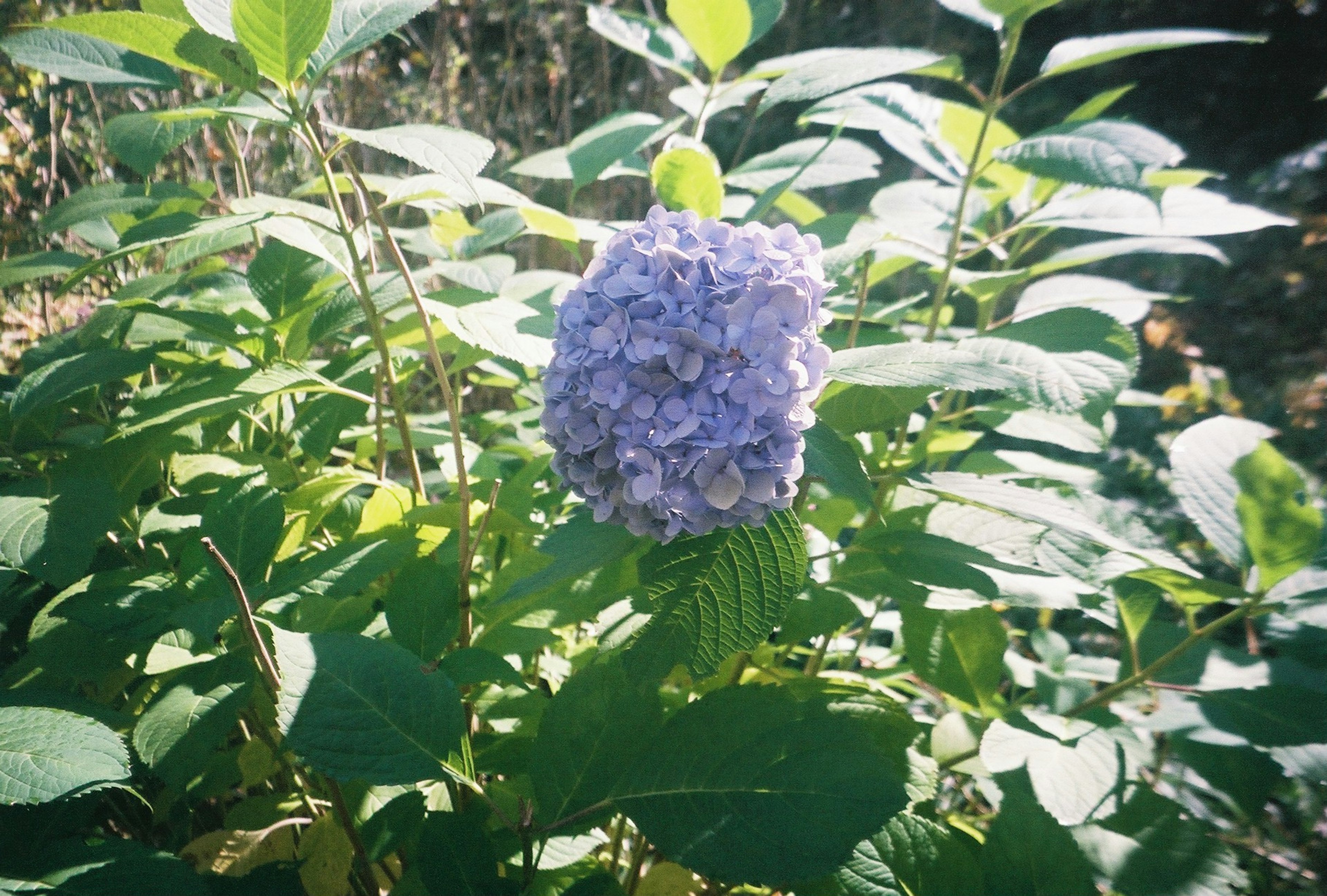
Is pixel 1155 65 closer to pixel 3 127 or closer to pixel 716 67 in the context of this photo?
pixel 716 67

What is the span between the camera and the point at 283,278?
132cm

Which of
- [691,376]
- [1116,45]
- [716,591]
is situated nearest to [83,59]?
[691,376]

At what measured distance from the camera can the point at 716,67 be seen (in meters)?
1.26

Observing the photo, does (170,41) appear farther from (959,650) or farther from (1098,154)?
(959,650)

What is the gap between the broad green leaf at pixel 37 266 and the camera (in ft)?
4.44

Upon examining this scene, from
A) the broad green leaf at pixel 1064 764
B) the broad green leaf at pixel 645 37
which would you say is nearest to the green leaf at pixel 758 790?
the broad green leaf at pixel 1064 764

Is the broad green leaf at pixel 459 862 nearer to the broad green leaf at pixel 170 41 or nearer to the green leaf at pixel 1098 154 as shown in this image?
the broad green leaf at pixel 170 41

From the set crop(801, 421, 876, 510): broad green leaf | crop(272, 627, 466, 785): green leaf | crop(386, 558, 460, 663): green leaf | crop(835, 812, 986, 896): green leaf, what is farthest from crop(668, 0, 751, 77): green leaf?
crop(835, 812, 986, 896): green leaf

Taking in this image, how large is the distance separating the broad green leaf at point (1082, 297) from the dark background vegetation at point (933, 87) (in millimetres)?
1445

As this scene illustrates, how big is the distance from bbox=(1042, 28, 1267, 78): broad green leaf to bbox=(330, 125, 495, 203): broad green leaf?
2.63 feet

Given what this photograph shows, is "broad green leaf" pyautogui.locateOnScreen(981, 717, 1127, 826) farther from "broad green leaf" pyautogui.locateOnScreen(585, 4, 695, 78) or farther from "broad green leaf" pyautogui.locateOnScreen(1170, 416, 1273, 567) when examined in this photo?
"broad green leaf" pyautogui.locateOnScreen(585, 4, 695, 78)

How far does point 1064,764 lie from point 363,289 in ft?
3.64

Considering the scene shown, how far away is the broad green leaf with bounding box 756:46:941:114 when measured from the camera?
→ 1046 millimetres

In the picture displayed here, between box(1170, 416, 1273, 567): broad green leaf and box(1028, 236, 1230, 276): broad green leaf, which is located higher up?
box(1028, 236, 1230, 276): broad green leaf
